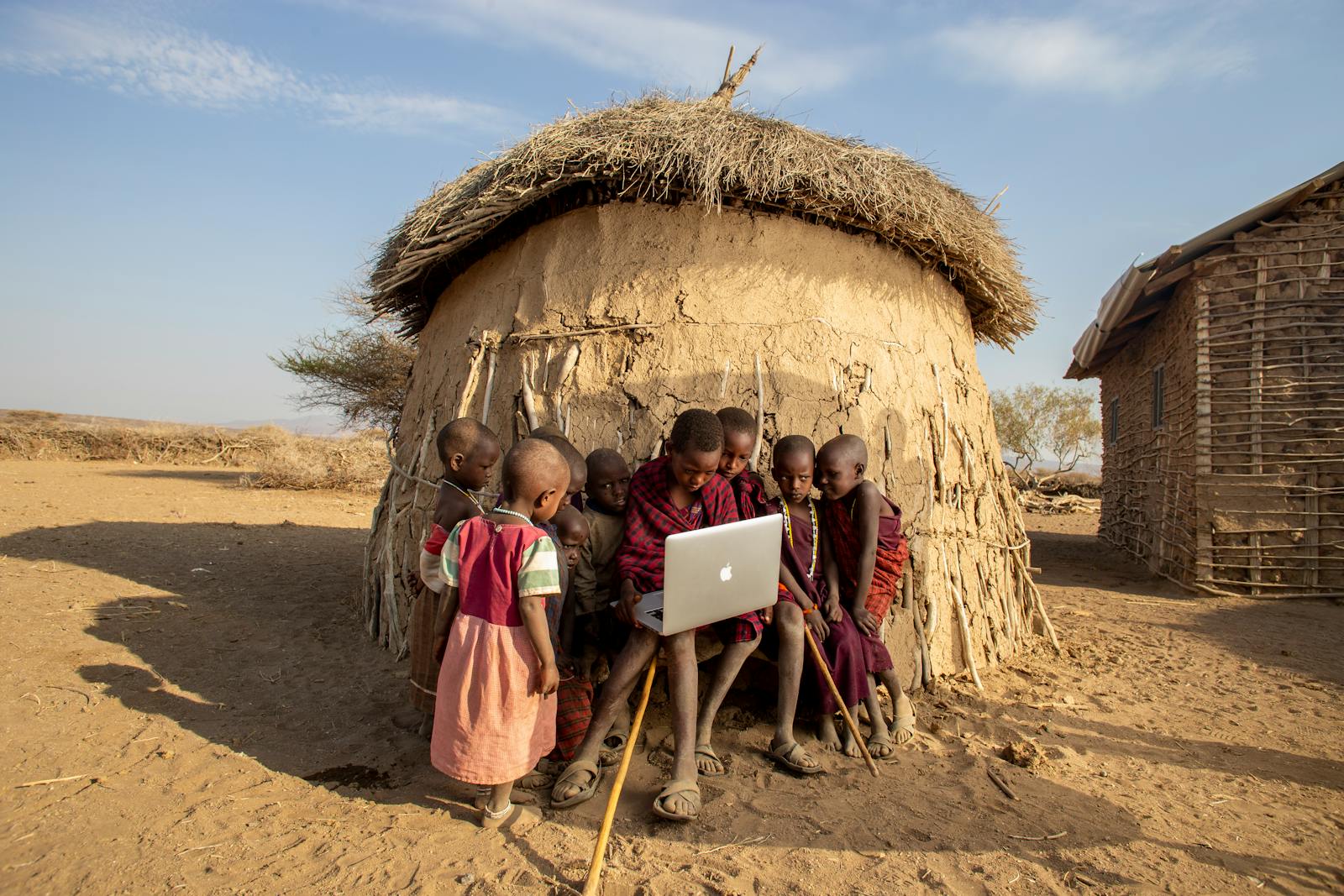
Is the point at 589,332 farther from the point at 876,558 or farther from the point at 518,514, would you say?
the point at 876,558

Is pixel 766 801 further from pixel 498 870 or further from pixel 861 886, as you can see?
pixel 498 870

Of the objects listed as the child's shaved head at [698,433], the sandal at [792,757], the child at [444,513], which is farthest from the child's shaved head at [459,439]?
the sandal at [792,757]

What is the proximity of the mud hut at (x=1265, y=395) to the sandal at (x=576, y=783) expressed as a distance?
6.91 metres

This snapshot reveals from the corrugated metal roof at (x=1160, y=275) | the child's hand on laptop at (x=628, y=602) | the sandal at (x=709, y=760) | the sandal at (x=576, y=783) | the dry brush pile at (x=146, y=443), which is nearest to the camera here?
the sandal at (x=576, y=783)

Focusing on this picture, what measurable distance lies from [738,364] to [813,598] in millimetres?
1342

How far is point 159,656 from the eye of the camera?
4.16m

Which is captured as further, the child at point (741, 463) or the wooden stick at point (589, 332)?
the wooden stick at point (589, 332)

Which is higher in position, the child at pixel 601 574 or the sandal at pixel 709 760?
the child at pixel 601 574

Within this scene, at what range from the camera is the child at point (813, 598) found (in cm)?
331

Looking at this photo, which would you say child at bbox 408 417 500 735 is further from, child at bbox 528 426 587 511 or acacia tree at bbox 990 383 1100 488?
acacia tree at bbox 990 383 1100 488

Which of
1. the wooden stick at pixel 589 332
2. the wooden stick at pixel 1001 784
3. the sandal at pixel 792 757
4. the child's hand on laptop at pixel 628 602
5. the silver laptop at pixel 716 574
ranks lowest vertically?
the wooden stick at pixel 1001 784

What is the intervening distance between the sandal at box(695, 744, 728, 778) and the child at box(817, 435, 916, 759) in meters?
0.76

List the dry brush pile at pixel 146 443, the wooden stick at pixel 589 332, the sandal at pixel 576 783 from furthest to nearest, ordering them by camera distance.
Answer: the dry brush pile at pixel 146 443
the wooden stick at pixel 589 332
the sandal at pixel 576 783

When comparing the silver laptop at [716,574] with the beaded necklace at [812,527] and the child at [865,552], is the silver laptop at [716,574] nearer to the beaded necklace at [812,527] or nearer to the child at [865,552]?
the beaded necklace at [812,527]
